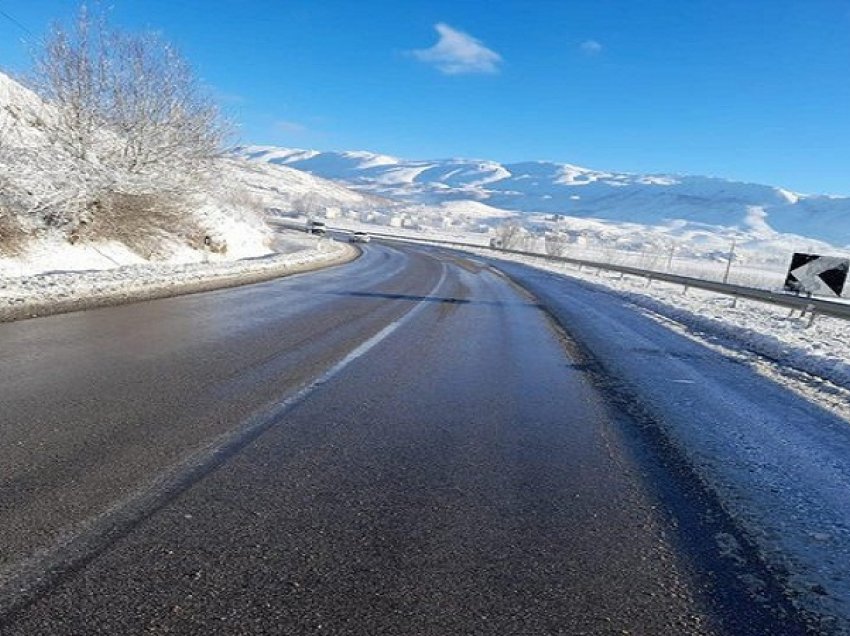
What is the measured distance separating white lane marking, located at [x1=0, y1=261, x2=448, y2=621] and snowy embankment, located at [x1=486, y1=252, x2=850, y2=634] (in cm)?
302

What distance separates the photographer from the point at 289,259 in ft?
82.8

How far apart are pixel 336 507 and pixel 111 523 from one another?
3.68 ft

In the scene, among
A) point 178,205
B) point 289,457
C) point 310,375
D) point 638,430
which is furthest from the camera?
point 178,205

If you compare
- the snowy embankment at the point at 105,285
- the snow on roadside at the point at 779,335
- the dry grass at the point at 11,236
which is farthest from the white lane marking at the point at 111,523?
the dry grass at the point at 11,236

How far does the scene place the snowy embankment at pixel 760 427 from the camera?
3.31m

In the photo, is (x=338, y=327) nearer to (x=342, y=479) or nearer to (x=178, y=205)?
(x=342, y=479)

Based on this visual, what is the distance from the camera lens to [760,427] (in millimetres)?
6078

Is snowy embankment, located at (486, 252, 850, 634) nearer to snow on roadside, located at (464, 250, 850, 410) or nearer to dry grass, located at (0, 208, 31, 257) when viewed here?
snow on roadside, located at (464, 250, 850, 410)

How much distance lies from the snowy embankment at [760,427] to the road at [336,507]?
214 millimetres

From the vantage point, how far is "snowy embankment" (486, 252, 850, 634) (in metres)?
3.31

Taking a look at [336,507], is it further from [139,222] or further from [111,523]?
[139,222]

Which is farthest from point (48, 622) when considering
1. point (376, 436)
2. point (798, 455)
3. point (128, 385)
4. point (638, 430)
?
point (798, 455)

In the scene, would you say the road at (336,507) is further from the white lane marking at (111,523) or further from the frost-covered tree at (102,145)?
the frost-covered tree at (102,145)

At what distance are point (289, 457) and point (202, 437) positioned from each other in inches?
27.3
